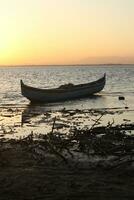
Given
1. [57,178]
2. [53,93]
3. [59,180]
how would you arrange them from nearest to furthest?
[59,180] < [57,178] < [53,93]

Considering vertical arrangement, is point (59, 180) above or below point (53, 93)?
above

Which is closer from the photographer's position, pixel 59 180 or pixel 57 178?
pixel 59 180

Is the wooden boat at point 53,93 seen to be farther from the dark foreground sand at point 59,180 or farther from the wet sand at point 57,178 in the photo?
the dark foreground sand at point 59,180

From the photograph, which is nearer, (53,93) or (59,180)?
(59,180)

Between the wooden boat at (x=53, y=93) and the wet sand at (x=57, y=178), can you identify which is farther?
the wooden boat at (x=53, y=93)

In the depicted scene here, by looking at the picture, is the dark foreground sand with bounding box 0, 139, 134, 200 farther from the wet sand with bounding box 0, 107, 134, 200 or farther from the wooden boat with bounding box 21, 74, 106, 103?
the wooden boat with bounding box 21, 74, 106, 103

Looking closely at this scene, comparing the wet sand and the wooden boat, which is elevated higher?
the wet sand

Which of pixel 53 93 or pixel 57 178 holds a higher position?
pixel 57 178

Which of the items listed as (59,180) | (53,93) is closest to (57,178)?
(59,180)

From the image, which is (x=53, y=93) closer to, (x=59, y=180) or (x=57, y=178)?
(x=57, y=178)

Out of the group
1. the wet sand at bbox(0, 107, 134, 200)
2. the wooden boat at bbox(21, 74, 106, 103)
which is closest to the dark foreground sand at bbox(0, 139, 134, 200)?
the wet sand at bbox(0, 107, 134, 200)

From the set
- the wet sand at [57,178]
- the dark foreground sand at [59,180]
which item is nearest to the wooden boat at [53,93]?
the wet sand at [57,178]

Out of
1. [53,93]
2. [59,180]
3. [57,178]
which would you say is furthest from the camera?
[53,93]

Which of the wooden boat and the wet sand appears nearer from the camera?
the wet sand
